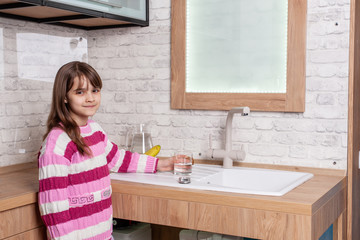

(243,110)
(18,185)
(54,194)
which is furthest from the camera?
(243,110)

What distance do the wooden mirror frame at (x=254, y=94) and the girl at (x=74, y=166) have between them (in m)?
0.67

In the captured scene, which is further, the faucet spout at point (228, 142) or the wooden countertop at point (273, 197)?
the faucet spout at point (228, 142)

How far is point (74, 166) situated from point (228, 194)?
0.60 meters

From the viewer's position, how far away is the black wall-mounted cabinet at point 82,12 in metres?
2.01

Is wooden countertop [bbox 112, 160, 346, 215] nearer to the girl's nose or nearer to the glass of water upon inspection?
the glass of water

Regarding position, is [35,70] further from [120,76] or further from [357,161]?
[357,161]

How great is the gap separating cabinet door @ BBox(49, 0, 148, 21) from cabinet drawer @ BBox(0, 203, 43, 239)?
0.90 meters

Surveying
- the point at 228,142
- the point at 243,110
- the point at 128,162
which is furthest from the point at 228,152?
the point at 128,162

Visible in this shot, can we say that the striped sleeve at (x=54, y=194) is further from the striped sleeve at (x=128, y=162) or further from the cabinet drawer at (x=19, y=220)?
the striped sleeve at (x=128, y=162)

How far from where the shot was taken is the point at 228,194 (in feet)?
5.65

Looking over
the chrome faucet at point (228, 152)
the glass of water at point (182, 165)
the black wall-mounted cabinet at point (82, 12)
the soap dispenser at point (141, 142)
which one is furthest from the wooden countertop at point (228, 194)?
the black wall-mounted cabinet at point (82, 12)

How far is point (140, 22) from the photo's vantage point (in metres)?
2.49

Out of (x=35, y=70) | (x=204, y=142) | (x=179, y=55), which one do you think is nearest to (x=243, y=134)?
(x=204, y=142)

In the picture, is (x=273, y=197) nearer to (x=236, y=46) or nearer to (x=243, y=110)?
(x=243, y=110)
